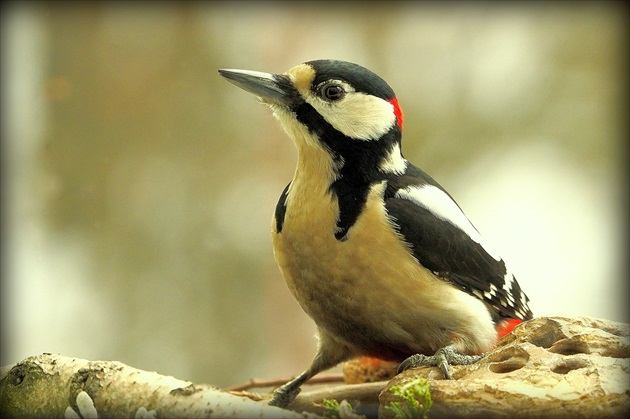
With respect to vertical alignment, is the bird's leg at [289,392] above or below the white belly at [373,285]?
below

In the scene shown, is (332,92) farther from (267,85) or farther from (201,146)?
(201,146)

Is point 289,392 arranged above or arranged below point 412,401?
below

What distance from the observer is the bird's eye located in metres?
1.09

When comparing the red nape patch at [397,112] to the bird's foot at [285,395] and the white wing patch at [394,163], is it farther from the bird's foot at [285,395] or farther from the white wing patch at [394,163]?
the bird's foot at [285,395]

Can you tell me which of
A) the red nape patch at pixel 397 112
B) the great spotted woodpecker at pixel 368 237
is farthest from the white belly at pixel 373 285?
the red nape patch at pixel 397 112

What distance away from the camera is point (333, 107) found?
109 cm

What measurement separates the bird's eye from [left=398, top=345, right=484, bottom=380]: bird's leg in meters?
0.40

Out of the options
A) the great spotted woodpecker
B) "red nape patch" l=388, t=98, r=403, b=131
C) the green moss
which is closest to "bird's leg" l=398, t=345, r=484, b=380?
the great spotted woodpecker

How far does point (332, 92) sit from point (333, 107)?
0.9 inches

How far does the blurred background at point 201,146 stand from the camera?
1.63 m

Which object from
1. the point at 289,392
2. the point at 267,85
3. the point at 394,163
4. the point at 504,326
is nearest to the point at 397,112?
the point at 394,163

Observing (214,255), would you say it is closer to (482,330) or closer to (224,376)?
(224,376)

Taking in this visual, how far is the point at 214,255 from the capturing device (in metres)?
1.77

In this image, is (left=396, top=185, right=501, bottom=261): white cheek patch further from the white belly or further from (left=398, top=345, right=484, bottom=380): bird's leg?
(left=398, top=345, right=484, bottom=380): bird's leg
